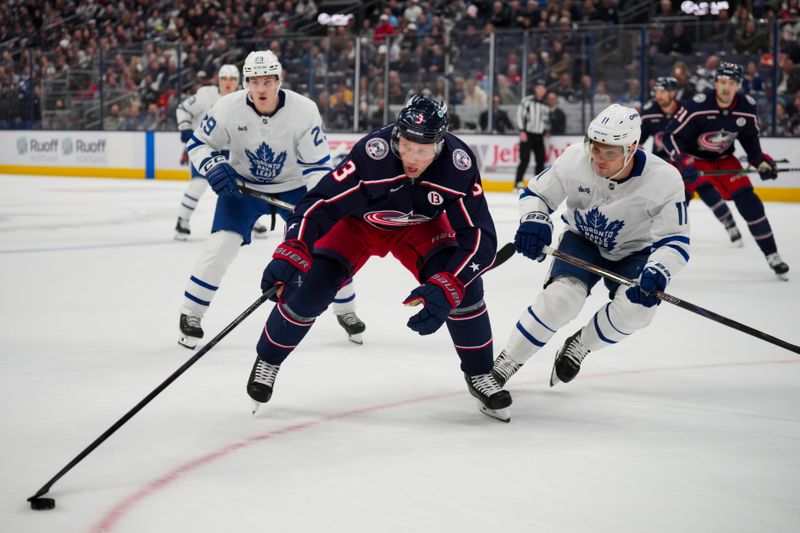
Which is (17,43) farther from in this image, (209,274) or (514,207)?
(209,274)

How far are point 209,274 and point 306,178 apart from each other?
0.67 m

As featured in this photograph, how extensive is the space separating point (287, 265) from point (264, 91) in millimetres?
1687

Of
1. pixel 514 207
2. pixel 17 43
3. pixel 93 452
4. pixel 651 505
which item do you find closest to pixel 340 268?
pixel 93 452

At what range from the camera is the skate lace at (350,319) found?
4469mm

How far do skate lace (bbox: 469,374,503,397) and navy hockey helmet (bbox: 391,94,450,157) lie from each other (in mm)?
807

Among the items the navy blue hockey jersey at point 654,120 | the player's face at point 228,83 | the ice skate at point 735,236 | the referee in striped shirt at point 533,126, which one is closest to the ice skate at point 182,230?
the player's face at point 228,83

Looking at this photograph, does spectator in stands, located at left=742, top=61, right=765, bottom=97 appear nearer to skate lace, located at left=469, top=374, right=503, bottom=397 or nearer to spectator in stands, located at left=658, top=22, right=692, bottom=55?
spectator in stands, located at left=658, top=22, right=692, bottom=55

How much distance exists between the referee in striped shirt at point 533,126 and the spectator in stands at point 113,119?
700 cm

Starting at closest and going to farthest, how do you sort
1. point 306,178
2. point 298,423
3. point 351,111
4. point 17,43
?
point 298,423, point 306,178, point 351,111, point 17,43

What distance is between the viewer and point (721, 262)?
7.20 metres

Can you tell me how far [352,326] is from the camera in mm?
4461

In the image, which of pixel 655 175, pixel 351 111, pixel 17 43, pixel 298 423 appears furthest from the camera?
pixel 17 43

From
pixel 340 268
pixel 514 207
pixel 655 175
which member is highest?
pixel 655 175

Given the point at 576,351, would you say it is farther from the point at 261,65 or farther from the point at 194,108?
the point at 194,108
